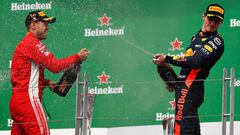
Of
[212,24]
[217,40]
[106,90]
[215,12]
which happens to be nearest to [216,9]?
[215,12]

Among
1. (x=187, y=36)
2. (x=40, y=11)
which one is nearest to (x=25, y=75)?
(x=40, y=11)

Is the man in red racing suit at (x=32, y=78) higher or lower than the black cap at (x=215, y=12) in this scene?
lower

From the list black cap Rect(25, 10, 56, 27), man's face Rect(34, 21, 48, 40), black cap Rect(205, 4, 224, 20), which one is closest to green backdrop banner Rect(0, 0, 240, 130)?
man's face Rect(34, 21, 48, 40)

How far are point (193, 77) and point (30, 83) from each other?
1.46 metres

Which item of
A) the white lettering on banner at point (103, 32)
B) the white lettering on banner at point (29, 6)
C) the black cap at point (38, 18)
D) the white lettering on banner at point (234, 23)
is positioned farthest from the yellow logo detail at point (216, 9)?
the white lettering on banner at point (29, 6)

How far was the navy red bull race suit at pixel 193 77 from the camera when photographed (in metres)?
11.2

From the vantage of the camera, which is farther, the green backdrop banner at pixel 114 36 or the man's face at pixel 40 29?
the green backdrop banner at pixel 114 36

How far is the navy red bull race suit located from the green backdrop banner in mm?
871

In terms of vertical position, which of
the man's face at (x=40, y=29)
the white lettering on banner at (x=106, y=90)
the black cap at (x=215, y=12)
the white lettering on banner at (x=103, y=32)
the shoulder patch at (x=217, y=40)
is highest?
the black cap at (x=215, y=12)

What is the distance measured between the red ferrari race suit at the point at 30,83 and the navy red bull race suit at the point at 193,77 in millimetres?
1026

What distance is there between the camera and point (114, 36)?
13.1m

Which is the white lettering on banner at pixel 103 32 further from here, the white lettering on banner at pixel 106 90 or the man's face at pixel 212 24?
the man's face at pixel 212 24

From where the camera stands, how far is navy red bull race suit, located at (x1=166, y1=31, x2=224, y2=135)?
11.2 metres

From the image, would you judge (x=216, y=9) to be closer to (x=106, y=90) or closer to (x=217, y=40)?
(x=217, y=40)
